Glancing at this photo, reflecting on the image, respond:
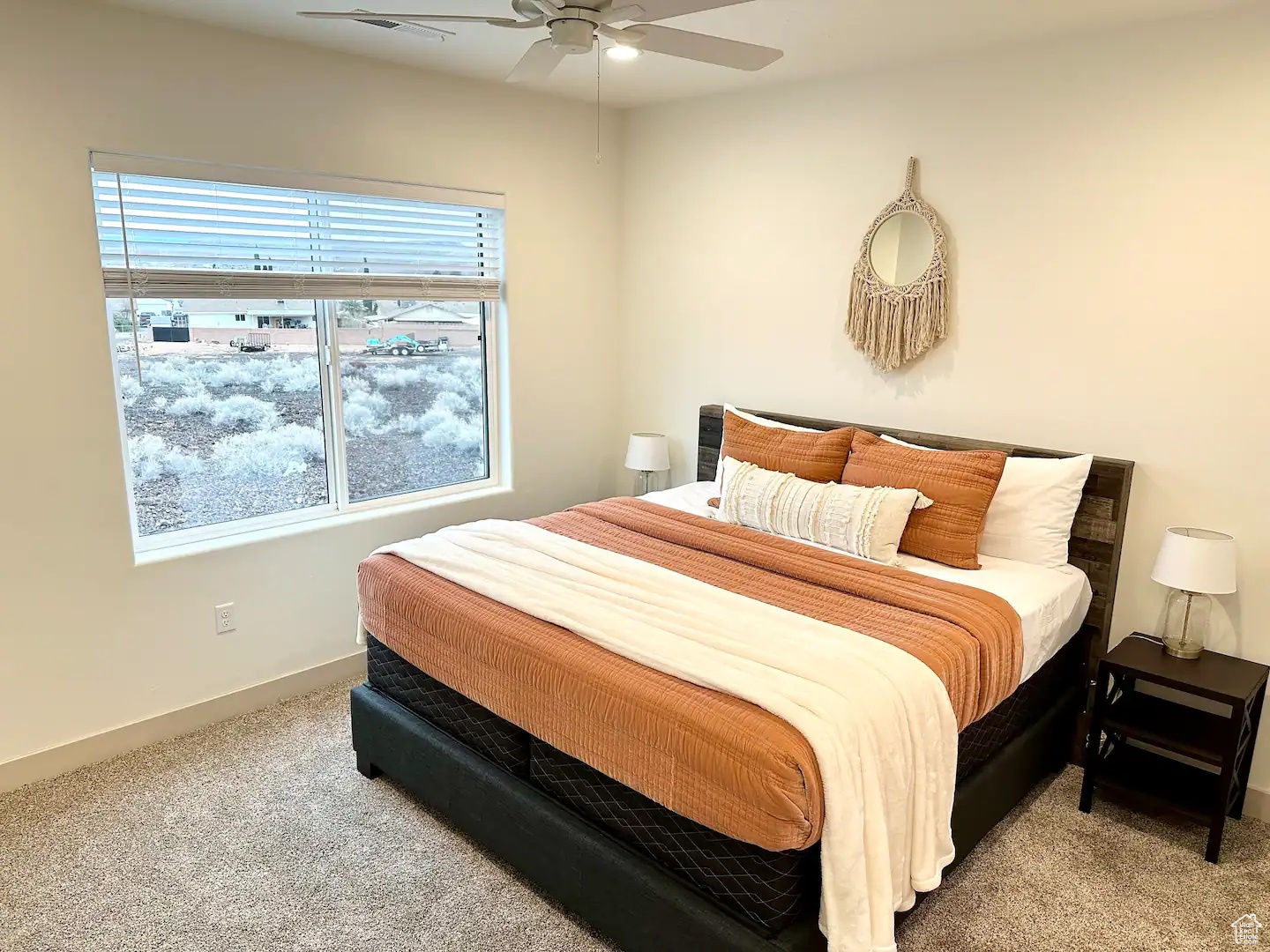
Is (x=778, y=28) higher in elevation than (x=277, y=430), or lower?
higher

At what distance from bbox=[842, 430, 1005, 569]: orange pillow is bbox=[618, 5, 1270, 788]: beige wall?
0.38 meters

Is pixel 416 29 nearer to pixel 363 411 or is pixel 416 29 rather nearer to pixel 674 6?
pixel 674 6

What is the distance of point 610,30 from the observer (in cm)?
194

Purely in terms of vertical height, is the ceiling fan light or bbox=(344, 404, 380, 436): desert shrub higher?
the ceiling fan light

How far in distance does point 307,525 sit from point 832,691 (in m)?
2.38

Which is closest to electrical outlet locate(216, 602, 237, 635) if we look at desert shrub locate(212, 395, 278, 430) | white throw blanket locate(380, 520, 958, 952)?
desert shrub locate(212, 395, 278, 430)

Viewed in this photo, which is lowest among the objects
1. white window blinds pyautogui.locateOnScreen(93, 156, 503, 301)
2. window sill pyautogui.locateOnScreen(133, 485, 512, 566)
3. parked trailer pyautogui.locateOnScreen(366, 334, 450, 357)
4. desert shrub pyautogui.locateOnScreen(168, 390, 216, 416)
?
window sill pyautogui.locateOnScreen(133, 485, 512, 566)

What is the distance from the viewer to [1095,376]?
9.52ft

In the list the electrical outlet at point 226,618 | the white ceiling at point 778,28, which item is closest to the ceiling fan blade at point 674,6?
the white ceiling at point 778,28

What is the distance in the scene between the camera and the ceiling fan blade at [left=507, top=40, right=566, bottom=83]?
2097 mm

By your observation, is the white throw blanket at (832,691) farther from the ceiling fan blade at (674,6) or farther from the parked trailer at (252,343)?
the ceiling fan blade at (674,6)

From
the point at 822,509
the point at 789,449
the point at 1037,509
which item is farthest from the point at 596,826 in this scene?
the point at 1037,509

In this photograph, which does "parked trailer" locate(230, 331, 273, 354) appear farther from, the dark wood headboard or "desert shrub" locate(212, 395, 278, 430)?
the dark wood headboard

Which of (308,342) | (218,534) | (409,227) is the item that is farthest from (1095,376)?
(218,534)
